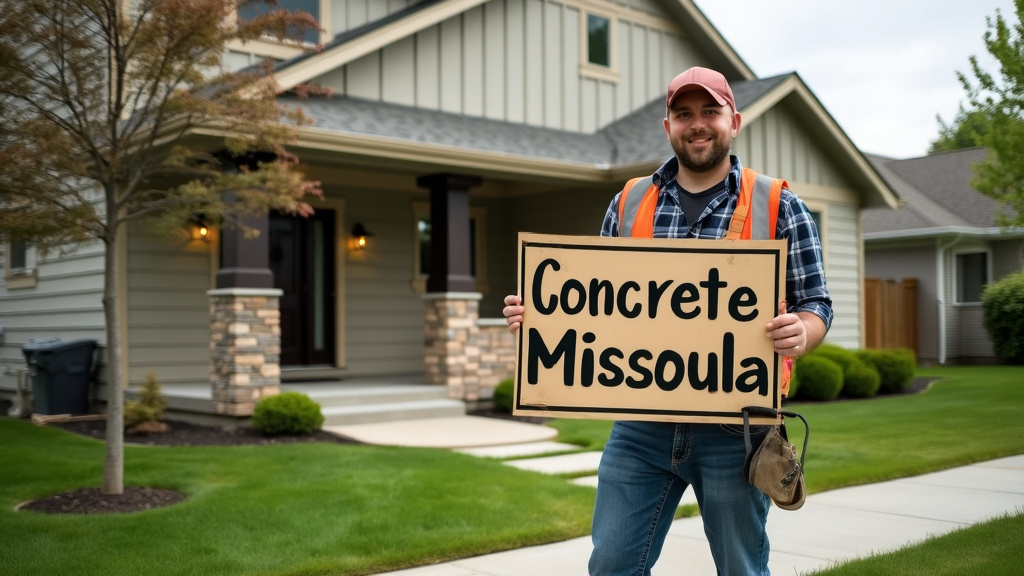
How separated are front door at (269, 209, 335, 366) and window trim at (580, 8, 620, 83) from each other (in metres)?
4.25

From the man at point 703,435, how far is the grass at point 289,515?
A: 2.23 meters

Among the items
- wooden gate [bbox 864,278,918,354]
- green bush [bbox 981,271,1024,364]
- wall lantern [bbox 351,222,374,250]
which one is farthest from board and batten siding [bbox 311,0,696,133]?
wooden gate [bbox 864,278,918,354]

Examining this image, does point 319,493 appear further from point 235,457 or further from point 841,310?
point 841,310

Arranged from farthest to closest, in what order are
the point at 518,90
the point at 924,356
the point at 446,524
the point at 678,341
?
the point at 924,356 < the point at 518,90 < the point at 446,524 < the point at 678,341

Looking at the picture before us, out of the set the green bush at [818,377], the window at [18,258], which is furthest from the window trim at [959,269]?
the window at [18,258]

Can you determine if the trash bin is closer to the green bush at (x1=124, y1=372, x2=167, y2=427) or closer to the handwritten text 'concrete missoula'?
the green bush at (x1=124, y1=372, x2=167, y2=427)

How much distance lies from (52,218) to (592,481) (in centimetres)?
415

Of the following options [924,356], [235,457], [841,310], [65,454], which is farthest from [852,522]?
[924,356]

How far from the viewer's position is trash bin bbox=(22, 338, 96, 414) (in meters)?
11.0

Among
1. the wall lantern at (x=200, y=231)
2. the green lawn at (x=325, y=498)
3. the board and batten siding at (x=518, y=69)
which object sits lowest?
the green lawn at (x=325, y=498)

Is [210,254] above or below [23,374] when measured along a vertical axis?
above

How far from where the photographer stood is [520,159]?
11.7 m

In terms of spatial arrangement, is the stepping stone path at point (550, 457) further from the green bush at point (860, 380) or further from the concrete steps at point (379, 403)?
the green bush at point (860, 380)

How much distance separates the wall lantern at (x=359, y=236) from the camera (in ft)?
44.0
